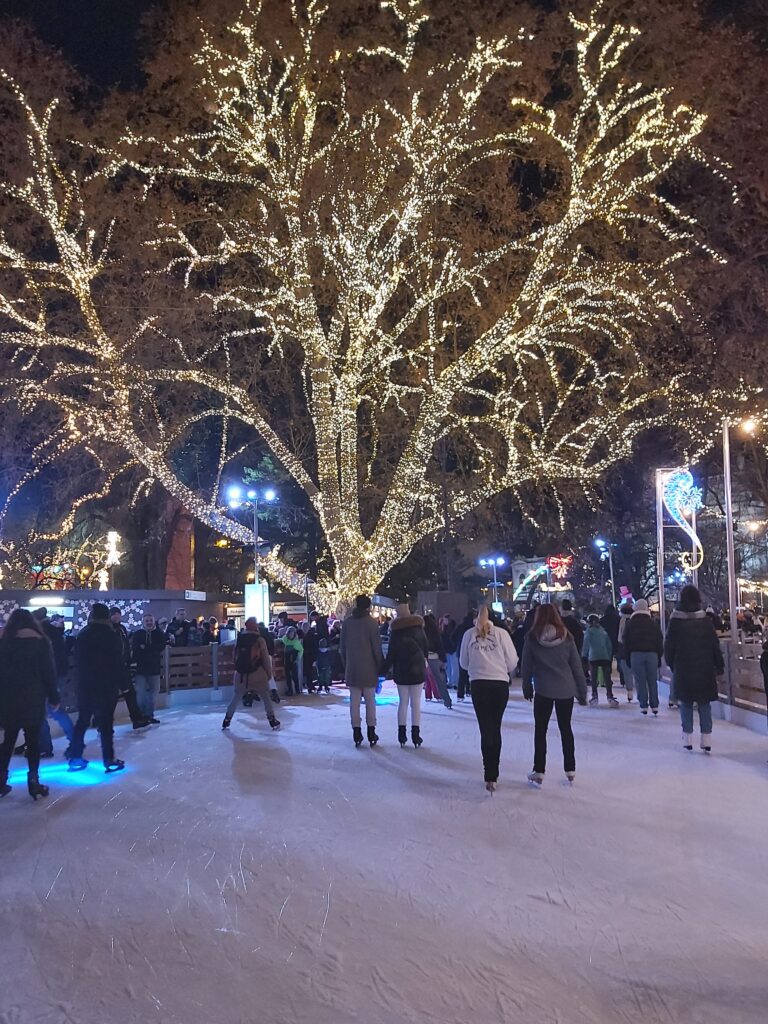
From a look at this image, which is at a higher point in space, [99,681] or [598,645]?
[598,645]

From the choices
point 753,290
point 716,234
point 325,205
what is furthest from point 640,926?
point 325,205

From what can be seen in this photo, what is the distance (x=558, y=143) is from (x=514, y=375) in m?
6.00

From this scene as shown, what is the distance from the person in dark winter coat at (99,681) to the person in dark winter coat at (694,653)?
18.9 ft

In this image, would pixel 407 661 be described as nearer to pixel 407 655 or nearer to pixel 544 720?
pixel 407 655

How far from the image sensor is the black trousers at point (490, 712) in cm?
839

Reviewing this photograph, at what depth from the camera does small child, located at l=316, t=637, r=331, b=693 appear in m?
20.9

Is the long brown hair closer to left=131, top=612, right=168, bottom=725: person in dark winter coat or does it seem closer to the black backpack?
the black backpack

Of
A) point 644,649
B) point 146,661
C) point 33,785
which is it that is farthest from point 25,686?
point 644,649

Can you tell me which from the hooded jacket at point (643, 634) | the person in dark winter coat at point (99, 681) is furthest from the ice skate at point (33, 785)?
the hooded jacket at point (643, 634)

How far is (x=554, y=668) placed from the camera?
28.4 feet

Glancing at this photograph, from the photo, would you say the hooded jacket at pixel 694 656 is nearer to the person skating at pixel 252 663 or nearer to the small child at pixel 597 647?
the person skating at pixel 252 663

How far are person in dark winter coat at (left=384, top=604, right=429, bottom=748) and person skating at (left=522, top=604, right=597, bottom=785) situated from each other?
2.56 metres

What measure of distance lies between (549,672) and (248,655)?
5204 mm

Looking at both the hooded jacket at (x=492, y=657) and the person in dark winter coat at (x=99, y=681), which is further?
the person in dark winter coat at (x=99, y=681)
